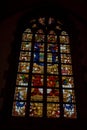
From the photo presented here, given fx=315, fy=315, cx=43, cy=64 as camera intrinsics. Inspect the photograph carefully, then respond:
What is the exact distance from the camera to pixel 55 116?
22.0ft

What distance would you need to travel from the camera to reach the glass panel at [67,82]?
736 centimetres

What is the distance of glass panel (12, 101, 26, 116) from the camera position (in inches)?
265

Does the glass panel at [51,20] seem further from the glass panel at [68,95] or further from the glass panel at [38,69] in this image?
the glass panel at [68,95]

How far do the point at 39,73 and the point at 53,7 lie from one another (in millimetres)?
2761

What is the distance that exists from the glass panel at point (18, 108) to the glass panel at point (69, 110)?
904mm

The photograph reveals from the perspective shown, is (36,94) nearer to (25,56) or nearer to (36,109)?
(36,109)

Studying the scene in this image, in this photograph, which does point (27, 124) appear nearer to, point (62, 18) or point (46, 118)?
point (46, 118)

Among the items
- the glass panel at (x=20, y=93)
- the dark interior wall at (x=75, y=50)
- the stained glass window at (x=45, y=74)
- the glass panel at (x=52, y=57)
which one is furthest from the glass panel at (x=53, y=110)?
the glass panel at (x=52, y=57)

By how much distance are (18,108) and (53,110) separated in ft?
2.49

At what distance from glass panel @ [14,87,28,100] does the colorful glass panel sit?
0.27 m

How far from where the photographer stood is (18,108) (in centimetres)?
683

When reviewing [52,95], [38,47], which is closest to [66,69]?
[52,95]

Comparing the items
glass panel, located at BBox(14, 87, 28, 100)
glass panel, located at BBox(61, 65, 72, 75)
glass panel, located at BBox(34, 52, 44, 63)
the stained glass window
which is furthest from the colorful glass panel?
glass panel, located at BBox(34, 52, 44, 63)

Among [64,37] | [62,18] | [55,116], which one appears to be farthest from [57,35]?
[55,116]
